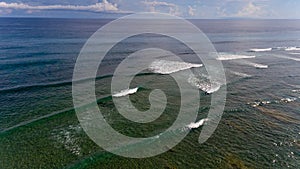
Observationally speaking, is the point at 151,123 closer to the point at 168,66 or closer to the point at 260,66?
the point at 168,66

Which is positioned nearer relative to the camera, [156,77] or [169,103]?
[169,103]

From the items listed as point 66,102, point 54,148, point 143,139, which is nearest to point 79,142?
point 54,148

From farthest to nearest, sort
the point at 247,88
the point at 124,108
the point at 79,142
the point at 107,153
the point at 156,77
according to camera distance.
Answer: the point at 156,77, the point at 247,88, the point at 124,108, the point at 79,142, the point at 107,153

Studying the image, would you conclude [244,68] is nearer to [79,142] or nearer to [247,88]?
[247,88]

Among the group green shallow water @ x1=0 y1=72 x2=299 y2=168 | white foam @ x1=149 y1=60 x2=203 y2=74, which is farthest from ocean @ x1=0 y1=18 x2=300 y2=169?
white foam @ x1=149 y1=60 x2=203 y2=74

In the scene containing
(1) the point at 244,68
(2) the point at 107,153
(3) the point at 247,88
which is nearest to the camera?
(2) the point at 107,153

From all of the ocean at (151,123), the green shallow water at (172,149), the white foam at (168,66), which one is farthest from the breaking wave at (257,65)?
the green shallow water at (172,149)
